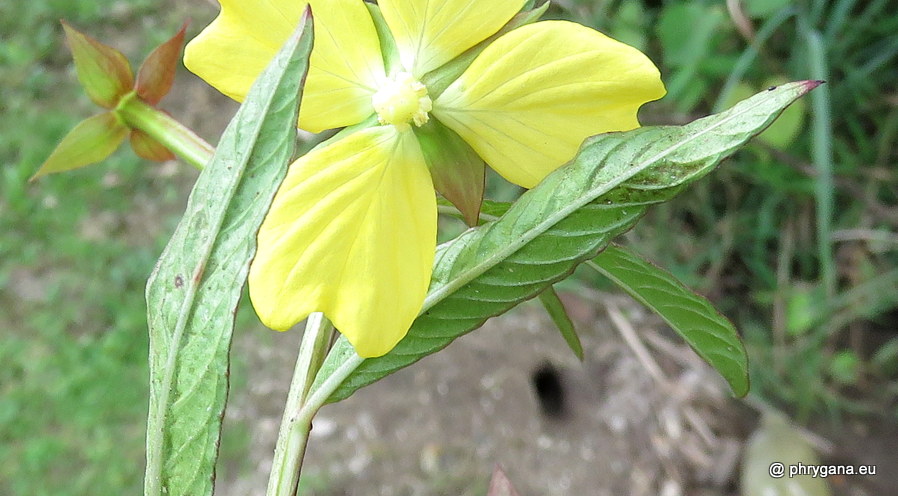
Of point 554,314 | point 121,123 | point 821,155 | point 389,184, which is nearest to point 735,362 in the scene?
point 554,314

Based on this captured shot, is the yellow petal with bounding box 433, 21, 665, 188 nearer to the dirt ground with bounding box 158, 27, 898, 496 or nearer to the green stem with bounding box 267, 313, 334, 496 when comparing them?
the green stem with bounding box 267, 313, 334, 496

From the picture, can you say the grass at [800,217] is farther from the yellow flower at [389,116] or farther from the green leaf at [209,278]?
the green leaf at [209,278]

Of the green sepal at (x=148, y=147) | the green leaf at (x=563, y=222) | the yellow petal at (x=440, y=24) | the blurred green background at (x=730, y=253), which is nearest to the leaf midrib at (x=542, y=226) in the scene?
the green leaf at (x=563, y=222)

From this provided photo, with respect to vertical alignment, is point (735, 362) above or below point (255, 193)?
below

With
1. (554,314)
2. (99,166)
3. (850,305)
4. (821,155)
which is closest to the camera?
(554,314)

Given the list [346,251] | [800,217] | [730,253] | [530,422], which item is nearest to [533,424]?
[530,422]

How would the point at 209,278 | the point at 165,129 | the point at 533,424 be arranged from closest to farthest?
the point at 209,278
the point at 165,129
the point at 533,424

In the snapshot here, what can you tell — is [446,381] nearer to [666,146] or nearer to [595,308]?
[595,308]

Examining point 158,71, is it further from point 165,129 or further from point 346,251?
point 346,251
